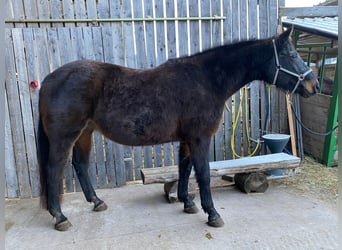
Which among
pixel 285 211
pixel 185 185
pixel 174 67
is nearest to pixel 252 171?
pixel 285 211

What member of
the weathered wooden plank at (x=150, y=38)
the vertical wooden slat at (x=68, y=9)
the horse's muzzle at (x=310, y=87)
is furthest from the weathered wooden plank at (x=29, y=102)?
the horse's muzzle at (x=310, y=87)

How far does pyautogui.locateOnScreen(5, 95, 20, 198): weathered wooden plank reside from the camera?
3.31m

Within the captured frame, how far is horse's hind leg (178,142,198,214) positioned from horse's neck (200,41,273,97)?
0.75 m

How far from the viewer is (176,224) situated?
2.65 metres

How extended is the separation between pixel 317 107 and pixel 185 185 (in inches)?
99.8

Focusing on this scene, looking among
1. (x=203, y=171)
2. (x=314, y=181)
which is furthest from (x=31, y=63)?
(x=314, y=181)

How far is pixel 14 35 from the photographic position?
3223 millimetres

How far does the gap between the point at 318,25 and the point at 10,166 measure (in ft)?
14.4

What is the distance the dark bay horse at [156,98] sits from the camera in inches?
100

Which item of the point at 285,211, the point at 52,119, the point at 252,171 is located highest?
the point at 52,119

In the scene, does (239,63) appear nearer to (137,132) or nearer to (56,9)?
(137,132)

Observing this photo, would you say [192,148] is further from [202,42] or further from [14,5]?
[14,5]

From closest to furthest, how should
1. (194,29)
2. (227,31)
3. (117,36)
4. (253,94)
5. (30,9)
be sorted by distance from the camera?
(30,9) < (117,36) < (194,29) < (227,31) < (253,94)

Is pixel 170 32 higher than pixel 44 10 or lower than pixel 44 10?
lower
